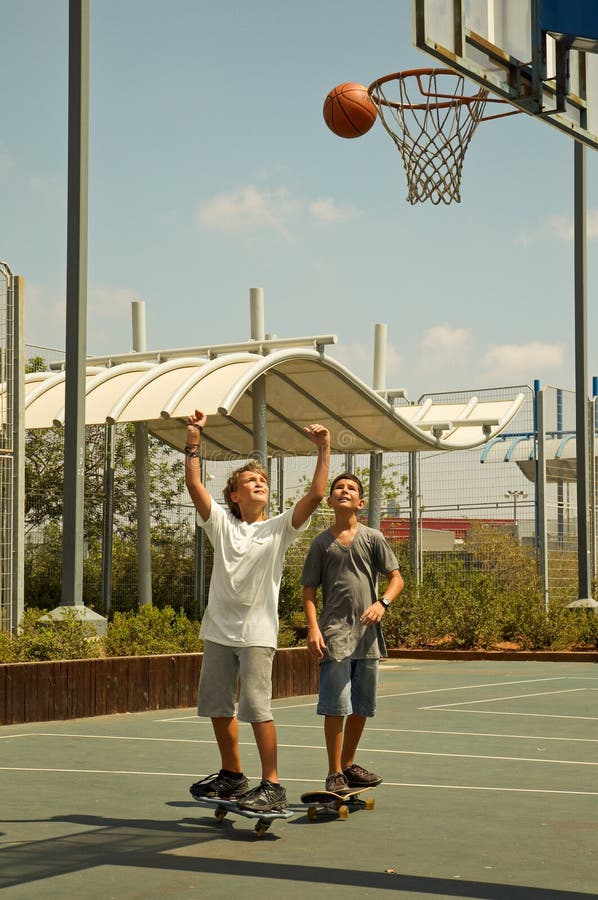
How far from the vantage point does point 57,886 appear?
5570mm

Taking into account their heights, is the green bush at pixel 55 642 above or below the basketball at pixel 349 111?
below

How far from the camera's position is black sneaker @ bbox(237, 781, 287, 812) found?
6.69m

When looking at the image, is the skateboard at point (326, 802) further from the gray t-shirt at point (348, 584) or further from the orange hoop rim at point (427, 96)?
the orange hoop rim at point (427, 96)

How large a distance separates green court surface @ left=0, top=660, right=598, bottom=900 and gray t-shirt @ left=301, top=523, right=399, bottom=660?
3.13 ft

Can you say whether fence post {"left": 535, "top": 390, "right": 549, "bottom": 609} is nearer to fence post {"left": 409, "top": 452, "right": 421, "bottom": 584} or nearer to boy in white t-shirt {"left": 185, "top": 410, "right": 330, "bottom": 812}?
fence post {"left": 409, "top": 452, "right": 421, "bottom": 584}

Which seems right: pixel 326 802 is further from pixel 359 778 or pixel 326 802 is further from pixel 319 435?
pixel 319 435

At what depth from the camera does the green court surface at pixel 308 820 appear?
5.64 metres

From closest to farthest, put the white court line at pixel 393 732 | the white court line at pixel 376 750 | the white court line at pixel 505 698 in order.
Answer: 1. the white court line at pixel 376 750
2. the white court line at pixel 393 732
3. the white court line at pixel 505 698

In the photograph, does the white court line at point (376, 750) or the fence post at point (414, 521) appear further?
the fence post at point (414, 521)

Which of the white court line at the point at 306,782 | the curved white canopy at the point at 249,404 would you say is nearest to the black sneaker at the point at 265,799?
the white court line at the point at 306,782

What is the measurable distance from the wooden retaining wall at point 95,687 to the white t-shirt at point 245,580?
567 centimetres

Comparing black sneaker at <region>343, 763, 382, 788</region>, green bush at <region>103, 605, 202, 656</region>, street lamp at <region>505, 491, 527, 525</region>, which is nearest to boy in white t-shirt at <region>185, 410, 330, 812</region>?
black sneaker at <region>343, 763, 382, 788</region>

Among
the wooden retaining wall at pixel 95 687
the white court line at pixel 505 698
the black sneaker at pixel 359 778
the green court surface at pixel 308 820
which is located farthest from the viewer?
the white court line at pixel 505 698

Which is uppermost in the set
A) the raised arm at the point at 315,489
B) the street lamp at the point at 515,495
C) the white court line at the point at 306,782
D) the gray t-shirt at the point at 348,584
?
the street lamp at the point at 515,495
